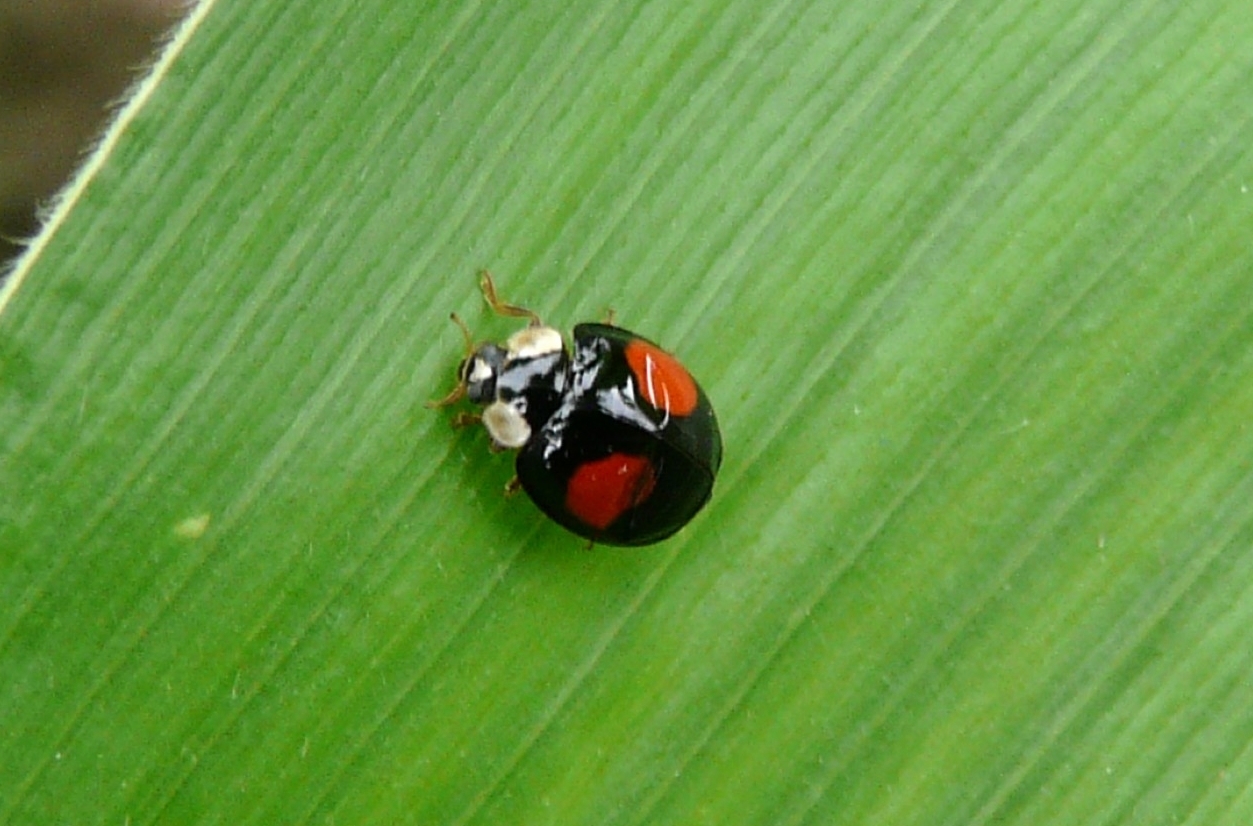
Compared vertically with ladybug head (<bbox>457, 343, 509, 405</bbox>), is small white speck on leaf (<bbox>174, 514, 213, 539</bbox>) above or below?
below

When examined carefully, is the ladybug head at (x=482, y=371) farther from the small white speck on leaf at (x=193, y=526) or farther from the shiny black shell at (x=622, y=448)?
the small white speck on leaf at (x=193, y=526)

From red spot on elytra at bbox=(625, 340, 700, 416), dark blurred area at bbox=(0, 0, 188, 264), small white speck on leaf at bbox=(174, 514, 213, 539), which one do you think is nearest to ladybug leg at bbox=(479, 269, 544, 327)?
red spot on elytra at bbox=(625, 340, 700, 416)

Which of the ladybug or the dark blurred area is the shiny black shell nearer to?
the ladybug

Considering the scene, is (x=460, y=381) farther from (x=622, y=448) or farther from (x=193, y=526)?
(x=193, y=526)

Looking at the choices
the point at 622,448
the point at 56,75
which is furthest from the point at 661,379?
the point at 56,75

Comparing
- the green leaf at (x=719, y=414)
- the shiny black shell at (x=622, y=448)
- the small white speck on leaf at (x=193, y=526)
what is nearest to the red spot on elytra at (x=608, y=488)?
the shiny black shell at (x=622, y=448)

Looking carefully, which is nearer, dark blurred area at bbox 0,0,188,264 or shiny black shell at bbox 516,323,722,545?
shiny black shell at bbox 516,323,722,545

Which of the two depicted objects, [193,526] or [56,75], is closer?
[193,526]
